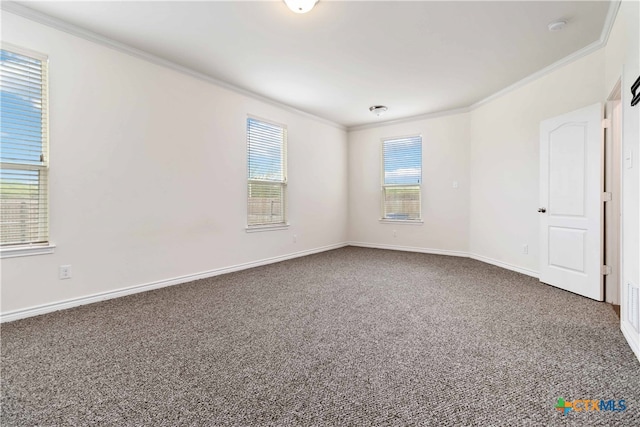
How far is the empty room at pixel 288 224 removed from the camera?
1.68 meters

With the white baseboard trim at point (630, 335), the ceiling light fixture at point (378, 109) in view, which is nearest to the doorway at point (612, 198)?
the white baseboard trim at point (630, 335)

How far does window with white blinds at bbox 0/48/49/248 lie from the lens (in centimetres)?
263

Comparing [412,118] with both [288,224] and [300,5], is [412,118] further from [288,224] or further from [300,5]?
[300,5]

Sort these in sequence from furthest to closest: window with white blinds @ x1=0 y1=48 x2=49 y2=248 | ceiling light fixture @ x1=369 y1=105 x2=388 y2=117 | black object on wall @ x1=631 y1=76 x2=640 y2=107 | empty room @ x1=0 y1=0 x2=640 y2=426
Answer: ceiling light fixture @ x1=369 y1=105 x2=388 y2=117
window with white blinds @ x1=0 y1=48 x2=49 y2=248
black object on wall @ x1=631 y1=76 x2=640 y2=107
empty room @ x1=0 y1=0 x2=640 y2=426

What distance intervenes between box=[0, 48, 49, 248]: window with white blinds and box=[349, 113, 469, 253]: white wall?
5.29 metres

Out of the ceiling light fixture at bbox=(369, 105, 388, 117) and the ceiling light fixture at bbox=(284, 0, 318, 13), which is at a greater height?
the ceiling light fixture at bbox=(369, 105, 388, 117)

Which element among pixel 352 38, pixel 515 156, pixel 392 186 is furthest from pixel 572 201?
pixel 392 186

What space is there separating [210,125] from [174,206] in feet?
3.96

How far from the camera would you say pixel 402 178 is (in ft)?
20.8

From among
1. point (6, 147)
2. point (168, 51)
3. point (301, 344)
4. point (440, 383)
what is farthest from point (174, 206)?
point (440, 383)

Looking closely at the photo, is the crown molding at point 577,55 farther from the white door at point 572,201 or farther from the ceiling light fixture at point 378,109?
the ceiling light fixture at point 378,109

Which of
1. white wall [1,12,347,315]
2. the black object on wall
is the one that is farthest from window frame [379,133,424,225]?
the black object on wall

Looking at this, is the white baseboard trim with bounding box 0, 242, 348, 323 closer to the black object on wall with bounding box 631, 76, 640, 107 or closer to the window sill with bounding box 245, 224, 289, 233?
the window sill with bounding box 245, 224, 289, 233

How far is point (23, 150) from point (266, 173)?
292 centimetres
